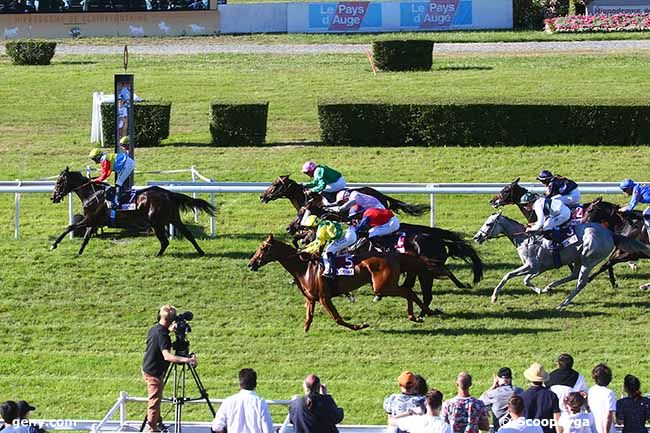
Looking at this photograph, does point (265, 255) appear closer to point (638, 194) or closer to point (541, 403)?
point (638, 194)

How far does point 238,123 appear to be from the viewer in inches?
892

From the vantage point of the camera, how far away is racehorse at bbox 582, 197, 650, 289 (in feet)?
47.6

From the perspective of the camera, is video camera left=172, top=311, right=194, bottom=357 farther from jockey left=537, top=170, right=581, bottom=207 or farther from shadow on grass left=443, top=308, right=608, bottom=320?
jockey left=537, top=170, right=581, bottom=207

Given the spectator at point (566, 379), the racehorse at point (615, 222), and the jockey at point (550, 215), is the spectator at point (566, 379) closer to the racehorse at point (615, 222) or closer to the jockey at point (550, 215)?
the jockey at point (550, 215)

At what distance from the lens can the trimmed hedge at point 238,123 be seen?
74.2ft

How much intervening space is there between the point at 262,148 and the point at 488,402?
46.0 feet

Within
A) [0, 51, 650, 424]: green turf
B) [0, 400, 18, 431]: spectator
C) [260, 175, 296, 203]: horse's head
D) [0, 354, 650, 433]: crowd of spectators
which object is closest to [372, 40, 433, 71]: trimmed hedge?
[0, 51, 650, 424]: green turf

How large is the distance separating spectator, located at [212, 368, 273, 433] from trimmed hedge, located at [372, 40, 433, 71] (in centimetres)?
2110

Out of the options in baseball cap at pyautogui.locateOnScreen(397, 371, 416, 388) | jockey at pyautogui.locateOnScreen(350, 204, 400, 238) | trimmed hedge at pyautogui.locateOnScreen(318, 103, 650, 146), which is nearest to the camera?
baseball cap at pyautogui.locateOnScreen(397, 371, 416, 388)

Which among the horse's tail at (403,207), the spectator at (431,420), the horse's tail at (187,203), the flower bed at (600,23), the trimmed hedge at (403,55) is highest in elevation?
the flower bed at (600,23)

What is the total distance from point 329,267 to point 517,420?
5195 millimetres

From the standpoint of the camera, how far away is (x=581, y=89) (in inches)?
1026

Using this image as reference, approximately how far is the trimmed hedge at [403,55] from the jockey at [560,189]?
14.7 meters

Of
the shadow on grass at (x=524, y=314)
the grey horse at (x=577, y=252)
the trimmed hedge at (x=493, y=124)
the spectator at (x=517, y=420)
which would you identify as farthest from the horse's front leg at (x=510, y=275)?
the trimmed hedge at (x=493, y=124)
